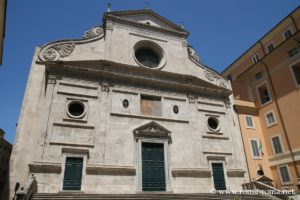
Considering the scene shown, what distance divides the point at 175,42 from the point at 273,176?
13.3 metres

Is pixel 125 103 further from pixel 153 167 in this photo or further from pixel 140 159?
pixel 153 167

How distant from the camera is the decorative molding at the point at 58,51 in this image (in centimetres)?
1622

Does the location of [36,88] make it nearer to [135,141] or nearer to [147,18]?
[135,141]

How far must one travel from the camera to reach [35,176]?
12.6 m

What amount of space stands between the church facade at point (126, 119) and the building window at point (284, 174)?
315 cm

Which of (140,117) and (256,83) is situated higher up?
(256,83)

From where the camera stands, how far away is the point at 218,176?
55.0 ft

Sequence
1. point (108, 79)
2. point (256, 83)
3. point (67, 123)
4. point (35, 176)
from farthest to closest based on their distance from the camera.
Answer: point (256, 83) → point (108, 79) → point (67, 123) → point (35, 176)

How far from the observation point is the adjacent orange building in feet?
61.1

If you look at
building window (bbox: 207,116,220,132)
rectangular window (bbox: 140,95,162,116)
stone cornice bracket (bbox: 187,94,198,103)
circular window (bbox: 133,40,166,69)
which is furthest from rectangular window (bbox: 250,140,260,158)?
circular window (bbox: 133,40,166,69)

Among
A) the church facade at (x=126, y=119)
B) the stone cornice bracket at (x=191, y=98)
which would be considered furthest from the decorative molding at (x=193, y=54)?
the stone cornice bracket at (x=191, y=98)

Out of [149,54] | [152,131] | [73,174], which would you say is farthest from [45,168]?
[149,54]

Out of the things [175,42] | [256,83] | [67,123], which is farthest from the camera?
[256,83]

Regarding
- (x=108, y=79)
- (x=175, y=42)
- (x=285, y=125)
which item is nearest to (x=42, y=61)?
(x=108, y=79)
